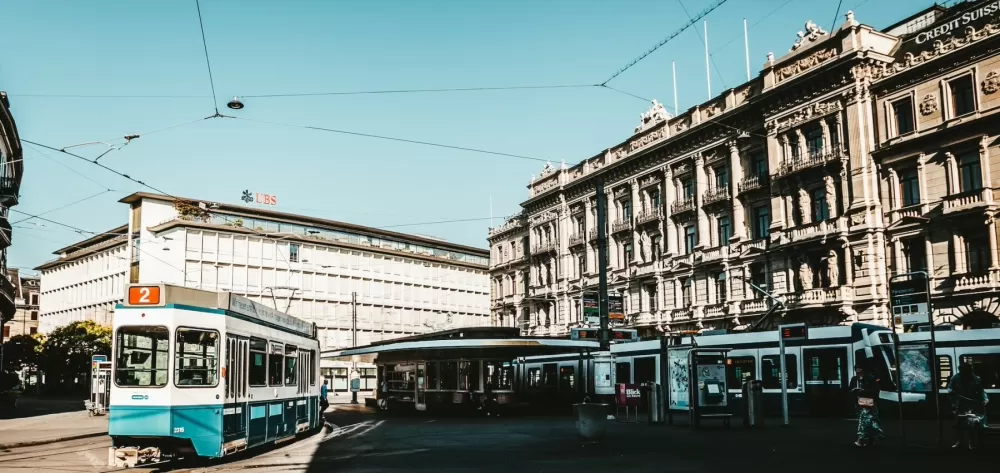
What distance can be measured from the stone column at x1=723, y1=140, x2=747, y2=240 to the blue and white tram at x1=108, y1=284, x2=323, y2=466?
36.7m

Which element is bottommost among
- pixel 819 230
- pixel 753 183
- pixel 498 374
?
pixel 498 374

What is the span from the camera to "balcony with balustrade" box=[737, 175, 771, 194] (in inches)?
1838

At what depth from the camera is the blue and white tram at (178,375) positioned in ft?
49.7

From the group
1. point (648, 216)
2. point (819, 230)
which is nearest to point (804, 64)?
point (819, 230)

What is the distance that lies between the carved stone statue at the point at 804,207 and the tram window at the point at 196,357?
35.2 meters

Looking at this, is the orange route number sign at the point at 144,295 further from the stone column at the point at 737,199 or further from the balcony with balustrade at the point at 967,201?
the stone column at the point at 737,199

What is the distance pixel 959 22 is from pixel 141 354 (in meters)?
35.7

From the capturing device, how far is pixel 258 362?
59.2ft

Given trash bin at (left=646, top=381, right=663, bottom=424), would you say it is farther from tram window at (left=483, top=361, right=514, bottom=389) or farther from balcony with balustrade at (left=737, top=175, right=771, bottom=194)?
balcony with balustrade at (left=737, top=175, right=771, bottom=194)

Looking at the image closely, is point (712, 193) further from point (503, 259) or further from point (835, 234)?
point (503, 259)

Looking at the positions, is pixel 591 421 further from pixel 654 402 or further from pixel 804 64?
pixel 804 64

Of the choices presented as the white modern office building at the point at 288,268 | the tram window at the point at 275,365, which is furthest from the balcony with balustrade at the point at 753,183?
the white modern office building at the point at 288,268

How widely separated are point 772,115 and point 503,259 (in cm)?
3668

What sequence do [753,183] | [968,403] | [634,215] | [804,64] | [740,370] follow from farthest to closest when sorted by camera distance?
[634,215], [753,183], [804,64], [740,370], [968,403]
